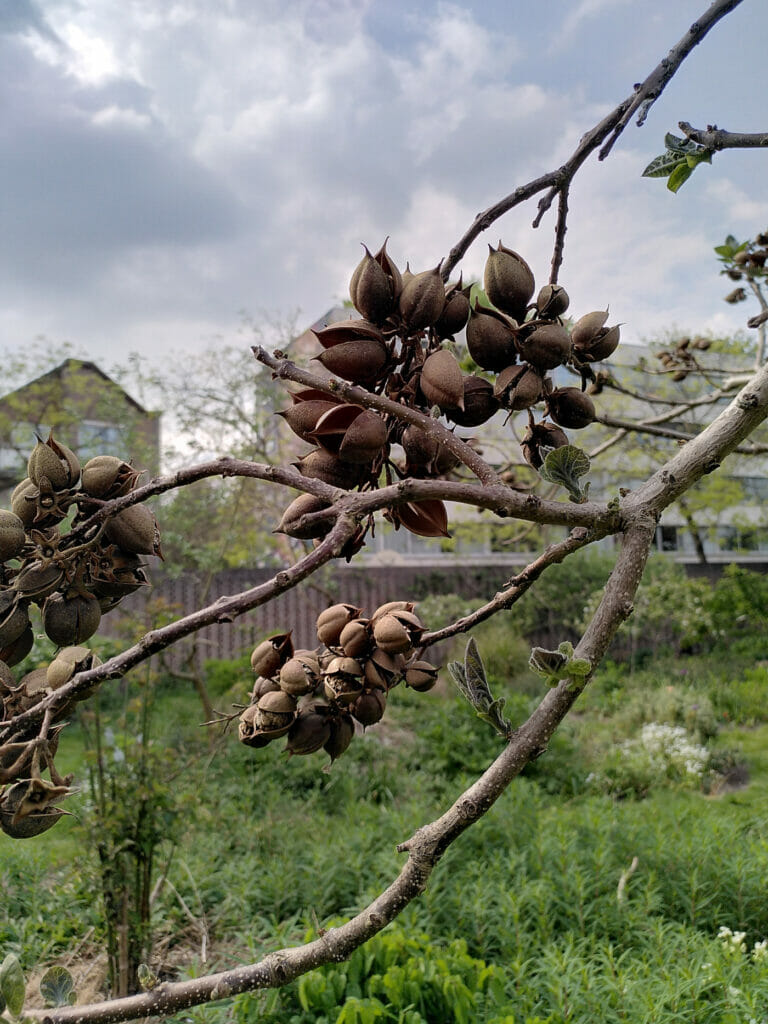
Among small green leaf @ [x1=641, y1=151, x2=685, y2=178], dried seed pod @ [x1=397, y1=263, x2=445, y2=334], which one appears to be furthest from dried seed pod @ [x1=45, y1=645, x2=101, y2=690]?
small green leaf @ [x1=641, y1=151, x2=685, y2=178]

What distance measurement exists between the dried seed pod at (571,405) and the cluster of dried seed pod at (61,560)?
0.43 m

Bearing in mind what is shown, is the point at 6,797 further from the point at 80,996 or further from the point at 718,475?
the point at 718,475

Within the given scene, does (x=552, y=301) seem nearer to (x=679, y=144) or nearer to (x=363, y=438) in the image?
(x=363, y=438)

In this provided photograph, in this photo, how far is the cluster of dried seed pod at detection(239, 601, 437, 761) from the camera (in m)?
0.82

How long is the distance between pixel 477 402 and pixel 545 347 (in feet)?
0.27

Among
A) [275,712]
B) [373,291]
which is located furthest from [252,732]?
[373,291]

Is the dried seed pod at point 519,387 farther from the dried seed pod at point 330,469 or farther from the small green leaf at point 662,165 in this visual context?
the small green leaf at point 662,165

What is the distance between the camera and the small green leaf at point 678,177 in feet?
3.55

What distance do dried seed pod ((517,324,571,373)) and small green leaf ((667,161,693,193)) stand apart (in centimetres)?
45

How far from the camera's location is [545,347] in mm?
780

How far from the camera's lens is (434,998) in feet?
9.58

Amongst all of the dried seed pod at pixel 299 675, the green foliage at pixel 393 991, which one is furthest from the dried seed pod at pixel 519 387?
the green foliage at pixel 393 991

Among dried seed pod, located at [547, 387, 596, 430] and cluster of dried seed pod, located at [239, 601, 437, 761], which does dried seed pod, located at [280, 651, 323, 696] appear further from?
dried seed pod, located at [547, 387, 596, 430]

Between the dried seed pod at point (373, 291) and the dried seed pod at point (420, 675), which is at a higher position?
the dried seed pod at point (373, 291)
